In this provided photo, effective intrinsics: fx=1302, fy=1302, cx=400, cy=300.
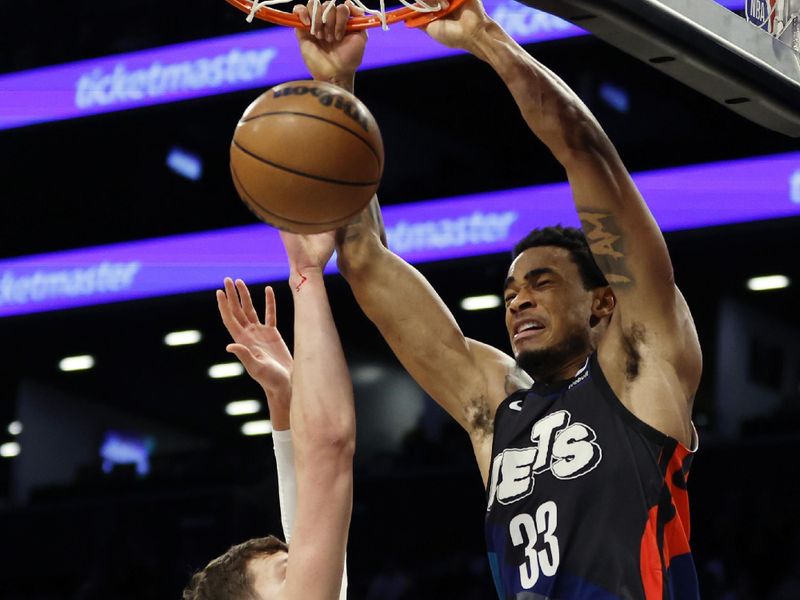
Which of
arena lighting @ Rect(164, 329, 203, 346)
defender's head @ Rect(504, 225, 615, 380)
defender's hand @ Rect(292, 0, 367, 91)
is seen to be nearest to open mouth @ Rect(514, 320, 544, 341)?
defender's head @ Rect(504, 225, 615, 380)

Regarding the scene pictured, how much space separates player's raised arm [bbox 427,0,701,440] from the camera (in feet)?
8.79

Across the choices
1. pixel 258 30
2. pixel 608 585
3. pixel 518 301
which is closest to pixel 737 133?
pixel 258 30

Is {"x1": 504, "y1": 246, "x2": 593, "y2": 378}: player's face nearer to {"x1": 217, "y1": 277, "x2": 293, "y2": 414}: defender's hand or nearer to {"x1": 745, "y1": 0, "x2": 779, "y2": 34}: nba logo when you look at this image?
{"x1": 217, "y1": 277, "x2": 293, "y2": 414}: defender's hand

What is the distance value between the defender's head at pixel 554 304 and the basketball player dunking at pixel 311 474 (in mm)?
450

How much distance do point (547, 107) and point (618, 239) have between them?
31 cm

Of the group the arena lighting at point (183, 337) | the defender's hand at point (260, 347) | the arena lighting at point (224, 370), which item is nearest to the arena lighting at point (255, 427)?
the arena lighting at point (224, 370)

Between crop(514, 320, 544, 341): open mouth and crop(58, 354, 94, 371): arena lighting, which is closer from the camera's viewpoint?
crop(514, 320, 544, 341): open mouth

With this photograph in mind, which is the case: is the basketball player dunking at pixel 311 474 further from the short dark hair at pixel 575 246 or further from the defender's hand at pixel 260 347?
the short dark hair at pixel 575 246

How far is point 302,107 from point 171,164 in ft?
19.8

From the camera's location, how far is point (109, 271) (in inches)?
305

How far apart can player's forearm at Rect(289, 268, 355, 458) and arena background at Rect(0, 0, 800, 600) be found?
4354 millimetres

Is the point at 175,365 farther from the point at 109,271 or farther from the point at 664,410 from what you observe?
the point at 664,410

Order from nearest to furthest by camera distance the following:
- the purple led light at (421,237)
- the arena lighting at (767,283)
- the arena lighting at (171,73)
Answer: the purple led light at (421,237) < the arena lighting at (171,73) < the arena lighting at (767,283)

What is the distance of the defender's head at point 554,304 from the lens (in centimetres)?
288
